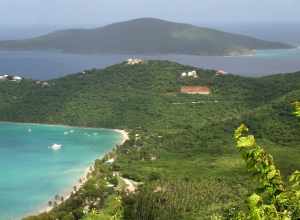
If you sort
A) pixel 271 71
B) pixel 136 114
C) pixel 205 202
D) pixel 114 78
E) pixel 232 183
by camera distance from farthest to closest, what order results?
pixel 271 71 → pixel 114 78 → pixel 136 114 → pixel 232 183 → pixel 205 202

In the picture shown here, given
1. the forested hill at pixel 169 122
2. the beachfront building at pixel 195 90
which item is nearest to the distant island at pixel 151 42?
the forested hill at pixel 169 122

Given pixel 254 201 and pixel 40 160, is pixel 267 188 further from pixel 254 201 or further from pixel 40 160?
pixel 40 160

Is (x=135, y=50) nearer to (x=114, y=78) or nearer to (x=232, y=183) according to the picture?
(x=114, y=78)

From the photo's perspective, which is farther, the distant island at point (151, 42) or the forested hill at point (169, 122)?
the distant island at point (151, 42)

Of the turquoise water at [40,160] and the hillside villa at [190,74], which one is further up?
the hillside villa at [190,74]

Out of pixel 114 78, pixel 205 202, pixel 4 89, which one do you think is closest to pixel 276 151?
pixel 205 202

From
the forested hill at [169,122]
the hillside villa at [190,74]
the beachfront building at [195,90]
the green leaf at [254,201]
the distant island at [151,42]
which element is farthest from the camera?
the distant island at [151,42]

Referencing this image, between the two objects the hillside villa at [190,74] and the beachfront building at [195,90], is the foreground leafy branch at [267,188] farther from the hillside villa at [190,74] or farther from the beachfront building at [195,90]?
the hillside villa at [190,74]

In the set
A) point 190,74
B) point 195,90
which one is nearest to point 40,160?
point 195,90
